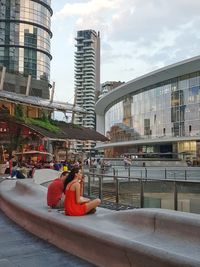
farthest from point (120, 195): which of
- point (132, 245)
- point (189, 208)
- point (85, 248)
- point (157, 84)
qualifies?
point (157, 84)

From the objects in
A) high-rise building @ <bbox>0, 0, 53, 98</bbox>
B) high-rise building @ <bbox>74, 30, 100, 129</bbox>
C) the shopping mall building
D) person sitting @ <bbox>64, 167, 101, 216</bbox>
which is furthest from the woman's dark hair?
high-rise building @ <bbox>74, 30, 100, 129</bbox>

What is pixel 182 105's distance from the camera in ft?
217

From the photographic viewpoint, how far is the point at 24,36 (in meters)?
79.8

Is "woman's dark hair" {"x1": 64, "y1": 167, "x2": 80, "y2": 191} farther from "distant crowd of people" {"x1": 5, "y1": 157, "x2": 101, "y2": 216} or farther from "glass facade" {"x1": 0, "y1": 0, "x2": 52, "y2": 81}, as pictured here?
"glass facade" {"x1": 0, "y1": 0, "x2": 52, "y2": 81}

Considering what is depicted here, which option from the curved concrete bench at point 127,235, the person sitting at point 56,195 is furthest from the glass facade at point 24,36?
the curved concrete bench at point 127,235

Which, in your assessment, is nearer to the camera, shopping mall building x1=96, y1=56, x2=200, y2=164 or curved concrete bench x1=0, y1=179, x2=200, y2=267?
curved concrete bench x1=0, y1=179, x2=200, y2=267

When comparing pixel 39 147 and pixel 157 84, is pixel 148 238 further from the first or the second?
pixel 157 84

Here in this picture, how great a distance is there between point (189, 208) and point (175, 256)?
7.04m

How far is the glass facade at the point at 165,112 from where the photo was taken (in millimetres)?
64750

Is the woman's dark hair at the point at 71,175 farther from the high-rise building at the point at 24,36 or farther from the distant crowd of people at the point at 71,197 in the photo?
the high-rise building at the point at 24,36

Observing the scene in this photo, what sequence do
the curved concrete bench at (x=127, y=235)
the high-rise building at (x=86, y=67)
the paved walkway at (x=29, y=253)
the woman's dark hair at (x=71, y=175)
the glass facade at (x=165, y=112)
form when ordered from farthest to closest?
the high-rise building at (x=86, y=67) < the glass facade at (x=165, y=112) < the woman's dark hair at (x=71, y=175) < the paved walkway at (x=29, y=253) < the curved concrete bench at (x=127, y=235)

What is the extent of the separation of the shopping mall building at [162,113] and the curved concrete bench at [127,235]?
54110 mm

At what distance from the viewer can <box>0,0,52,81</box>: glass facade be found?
78.0m

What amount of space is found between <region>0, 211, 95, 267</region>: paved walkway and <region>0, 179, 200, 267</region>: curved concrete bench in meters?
0.14
